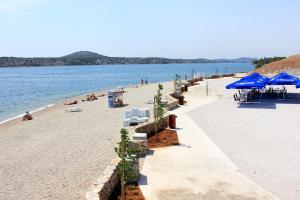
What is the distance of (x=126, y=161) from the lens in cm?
866

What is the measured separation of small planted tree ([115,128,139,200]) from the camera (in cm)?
804

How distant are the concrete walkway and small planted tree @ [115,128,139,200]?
0.38 meters

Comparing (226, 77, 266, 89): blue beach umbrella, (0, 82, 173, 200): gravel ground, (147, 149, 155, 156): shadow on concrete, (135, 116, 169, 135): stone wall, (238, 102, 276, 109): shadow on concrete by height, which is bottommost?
(0, 82, 173, 200): gravel ground

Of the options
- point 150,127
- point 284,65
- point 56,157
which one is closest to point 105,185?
point 56,157

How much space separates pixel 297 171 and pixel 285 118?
822cm

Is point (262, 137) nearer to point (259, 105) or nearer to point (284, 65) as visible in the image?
point (259, 105)

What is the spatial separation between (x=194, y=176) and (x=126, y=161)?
213 cm

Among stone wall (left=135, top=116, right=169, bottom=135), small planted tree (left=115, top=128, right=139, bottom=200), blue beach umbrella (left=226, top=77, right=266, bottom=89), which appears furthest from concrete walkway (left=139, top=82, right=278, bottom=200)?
blue beach umbrella (left=226, top=77, right=266, bottom=89)

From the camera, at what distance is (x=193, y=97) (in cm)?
2719

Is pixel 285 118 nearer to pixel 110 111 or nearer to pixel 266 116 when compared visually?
pixel 266 116

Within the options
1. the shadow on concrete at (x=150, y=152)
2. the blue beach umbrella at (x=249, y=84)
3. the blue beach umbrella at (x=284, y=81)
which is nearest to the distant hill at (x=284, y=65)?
the blue beach umbrella at (x=284, y=81)

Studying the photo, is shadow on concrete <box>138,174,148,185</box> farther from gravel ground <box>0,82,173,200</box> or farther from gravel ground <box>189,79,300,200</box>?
gravel ground <box>189,79,300,200</box>

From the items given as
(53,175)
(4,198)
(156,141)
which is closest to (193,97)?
(156,141)

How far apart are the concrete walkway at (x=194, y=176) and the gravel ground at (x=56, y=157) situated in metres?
1.61
